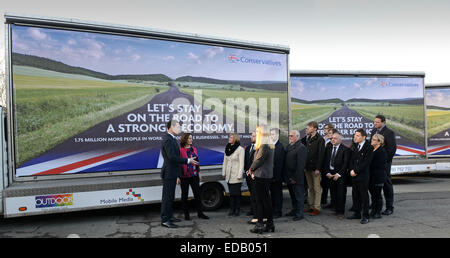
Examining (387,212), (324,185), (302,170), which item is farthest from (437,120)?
(302,170)

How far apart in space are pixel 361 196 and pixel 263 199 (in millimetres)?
2087

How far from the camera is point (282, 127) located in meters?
7.64

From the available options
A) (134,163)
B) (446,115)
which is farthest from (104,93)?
(446,115)

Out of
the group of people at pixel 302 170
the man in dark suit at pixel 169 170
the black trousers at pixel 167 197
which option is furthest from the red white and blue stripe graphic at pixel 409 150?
the black trousers at pixel 167 197

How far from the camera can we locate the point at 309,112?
34.9 ft

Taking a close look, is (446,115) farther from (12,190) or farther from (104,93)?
(12,190)

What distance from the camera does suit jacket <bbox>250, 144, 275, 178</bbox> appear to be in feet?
16.8

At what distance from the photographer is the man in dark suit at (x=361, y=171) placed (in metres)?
5.89

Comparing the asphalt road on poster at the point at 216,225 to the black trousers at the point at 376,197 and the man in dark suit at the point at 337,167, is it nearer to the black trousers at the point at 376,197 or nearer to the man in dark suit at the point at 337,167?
the black trousers at the point at 376,197

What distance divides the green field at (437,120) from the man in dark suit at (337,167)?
7507 millimetres

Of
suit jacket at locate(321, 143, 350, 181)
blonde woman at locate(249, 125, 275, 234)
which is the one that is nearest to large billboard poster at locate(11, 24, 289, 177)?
suit jacket at locate(321, 143, 350, 181)

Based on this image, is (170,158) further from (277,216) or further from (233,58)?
(233,58)

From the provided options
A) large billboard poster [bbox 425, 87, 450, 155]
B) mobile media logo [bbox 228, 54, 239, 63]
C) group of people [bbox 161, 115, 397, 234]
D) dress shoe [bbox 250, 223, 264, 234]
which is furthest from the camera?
large billboard poster [bbox 425, 87, 450, 155]

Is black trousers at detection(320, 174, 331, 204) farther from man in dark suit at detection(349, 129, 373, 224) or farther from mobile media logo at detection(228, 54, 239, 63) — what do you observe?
mobile media logo at detection(228, 54, 239, 63)
